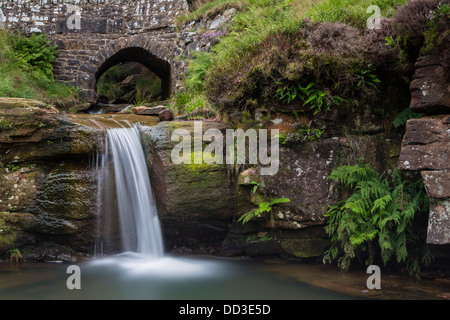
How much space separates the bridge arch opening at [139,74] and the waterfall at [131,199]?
6.28 m

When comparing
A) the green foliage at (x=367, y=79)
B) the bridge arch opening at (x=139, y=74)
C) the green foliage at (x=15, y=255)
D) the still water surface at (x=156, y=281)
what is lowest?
the still water surface at (x=156, y=281)

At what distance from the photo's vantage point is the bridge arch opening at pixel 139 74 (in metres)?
13.8

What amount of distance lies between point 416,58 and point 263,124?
2.55 meters

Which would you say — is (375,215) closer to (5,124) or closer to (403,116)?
(403,116)

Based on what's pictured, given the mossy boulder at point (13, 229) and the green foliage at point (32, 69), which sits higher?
the green foliage at point (32, 69)

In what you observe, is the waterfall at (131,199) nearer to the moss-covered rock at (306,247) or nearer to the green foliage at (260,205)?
the green foliage at (260,205)

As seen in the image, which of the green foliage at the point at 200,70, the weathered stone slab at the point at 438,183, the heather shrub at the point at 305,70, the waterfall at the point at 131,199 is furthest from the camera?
the green foliage at the point at 200,70

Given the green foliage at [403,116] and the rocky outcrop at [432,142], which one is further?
the green foliage at [403,116]

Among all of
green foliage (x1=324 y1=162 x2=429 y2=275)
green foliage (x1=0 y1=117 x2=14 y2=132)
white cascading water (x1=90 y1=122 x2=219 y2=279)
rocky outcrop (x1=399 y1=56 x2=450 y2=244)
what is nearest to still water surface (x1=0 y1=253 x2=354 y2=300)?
white cascading water (x1=90 y1=122 x2=219 y2=279)

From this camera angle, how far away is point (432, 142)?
4863mm

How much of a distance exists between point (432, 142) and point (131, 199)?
499 centimetres

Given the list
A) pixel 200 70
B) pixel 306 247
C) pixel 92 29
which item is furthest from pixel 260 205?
pixel 92 29

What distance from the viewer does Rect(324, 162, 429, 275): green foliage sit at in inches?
206

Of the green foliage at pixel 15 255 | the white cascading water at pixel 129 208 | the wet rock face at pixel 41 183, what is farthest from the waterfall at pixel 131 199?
the green foliage at pixel 15 255
